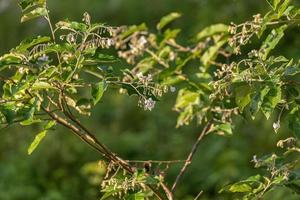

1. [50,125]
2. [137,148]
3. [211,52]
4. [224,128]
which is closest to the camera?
[50,125]

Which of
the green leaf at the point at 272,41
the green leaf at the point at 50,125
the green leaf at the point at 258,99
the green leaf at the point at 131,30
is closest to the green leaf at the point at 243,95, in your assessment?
the green leaf at the point at 258,99

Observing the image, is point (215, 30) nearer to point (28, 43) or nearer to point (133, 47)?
point (133, 47)

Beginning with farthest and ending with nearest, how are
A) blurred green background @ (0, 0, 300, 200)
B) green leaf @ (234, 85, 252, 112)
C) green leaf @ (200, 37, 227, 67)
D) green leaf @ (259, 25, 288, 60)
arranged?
blurred green background @ (0, 0, 300, 200)
green leaf @ (200, 37, 227, 67)
green leaf @ (259, 25, 288, 60)
green leaf @ (234, 85, 252, 112)

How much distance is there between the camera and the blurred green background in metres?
4.65

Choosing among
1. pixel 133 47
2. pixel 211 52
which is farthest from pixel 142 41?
pixel 211 52

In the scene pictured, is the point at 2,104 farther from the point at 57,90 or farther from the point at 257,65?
the point at 257,65

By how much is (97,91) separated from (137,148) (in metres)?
3.47

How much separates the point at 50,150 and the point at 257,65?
3.52 m

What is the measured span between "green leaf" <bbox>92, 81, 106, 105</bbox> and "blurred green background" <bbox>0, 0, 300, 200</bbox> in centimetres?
201

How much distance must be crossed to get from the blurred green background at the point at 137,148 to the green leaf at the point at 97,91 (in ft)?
6.61

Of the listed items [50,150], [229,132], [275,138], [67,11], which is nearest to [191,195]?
[275,138]

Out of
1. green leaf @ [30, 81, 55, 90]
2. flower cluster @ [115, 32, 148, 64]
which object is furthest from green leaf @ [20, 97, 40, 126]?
flower cluster @ [115, 32, 148, 64]

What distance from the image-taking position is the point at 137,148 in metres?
5.17

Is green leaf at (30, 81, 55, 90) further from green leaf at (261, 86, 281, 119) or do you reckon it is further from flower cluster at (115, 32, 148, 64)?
flower cluster at (115, 32, 148, 64)
